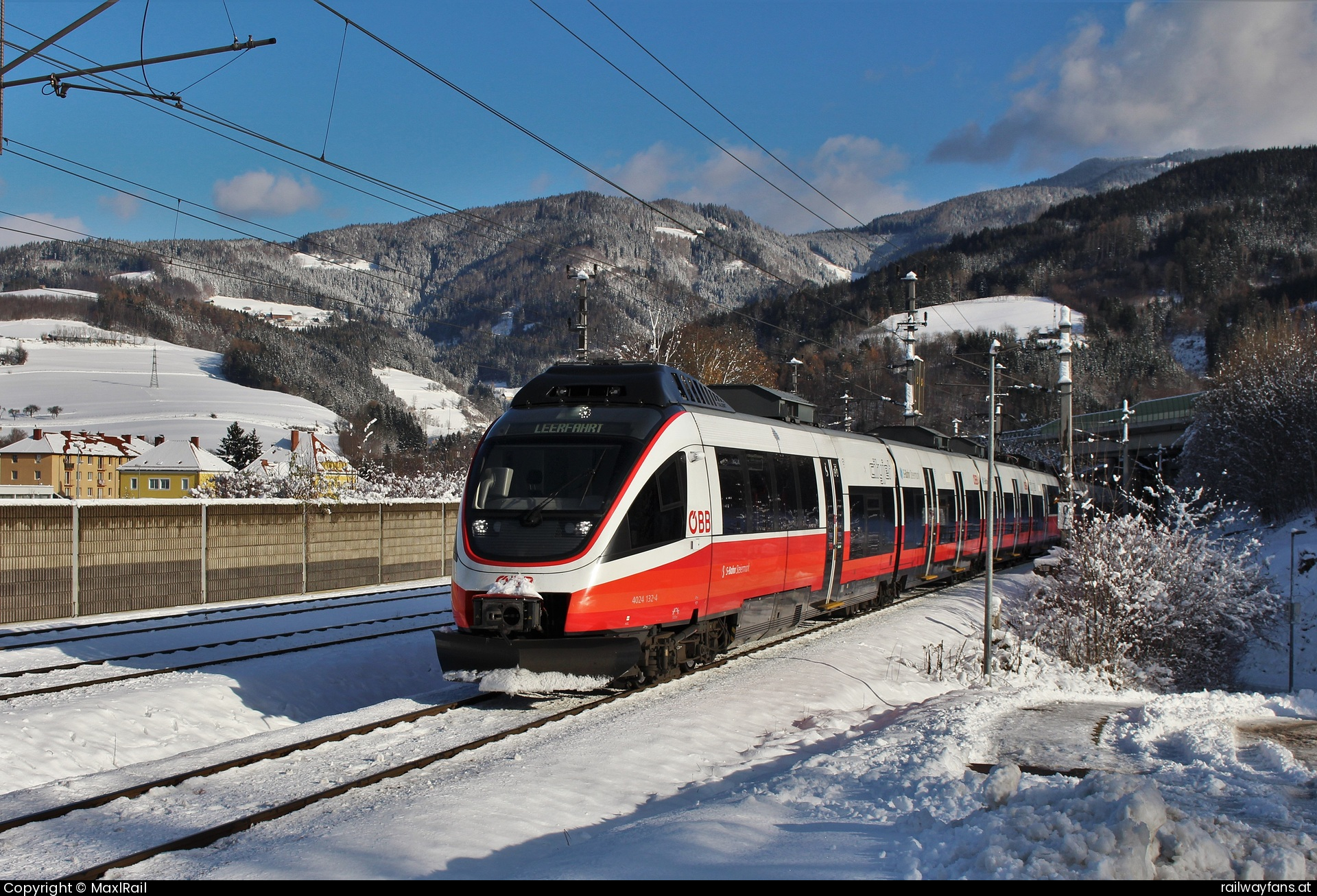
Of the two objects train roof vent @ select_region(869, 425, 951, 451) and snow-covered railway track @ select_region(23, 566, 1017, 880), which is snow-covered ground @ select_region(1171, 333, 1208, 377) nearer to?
train roof vent @ select_region(869, 425, 951, 451)

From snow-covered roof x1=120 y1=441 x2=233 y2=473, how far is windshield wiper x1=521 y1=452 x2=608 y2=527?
275ft

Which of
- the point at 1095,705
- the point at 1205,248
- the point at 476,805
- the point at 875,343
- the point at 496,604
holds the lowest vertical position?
the point at 1095,705

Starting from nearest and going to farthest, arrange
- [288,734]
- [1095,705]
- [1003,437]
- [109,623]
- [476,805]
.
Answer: [476,805]
[288,734]
[1095,705]
[109,623]
[1003,437]

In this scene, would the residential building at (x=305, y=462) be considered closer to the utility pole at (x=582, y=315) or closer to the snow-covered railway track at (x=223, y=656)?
the utility pole at (x=582, y=315)

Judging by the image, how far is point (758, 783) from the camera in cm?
820

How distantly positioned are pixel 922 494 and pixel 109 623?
55.2 feet

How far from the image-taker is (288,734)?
31.9 ft

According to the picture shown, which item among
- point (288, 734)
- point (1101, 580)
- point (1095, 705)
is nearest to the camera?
point (288, 734)

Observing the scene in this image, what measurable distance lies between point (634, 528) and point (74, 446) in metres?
105

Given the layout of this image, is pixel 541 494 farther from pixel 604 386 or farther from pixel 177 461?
pixel 177 461

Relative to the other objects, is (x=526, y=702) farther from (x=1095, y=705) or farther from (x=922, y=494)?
(x=922, y=494)

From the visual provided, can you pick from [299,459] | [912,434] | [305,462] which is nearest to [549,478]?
[912,434]
